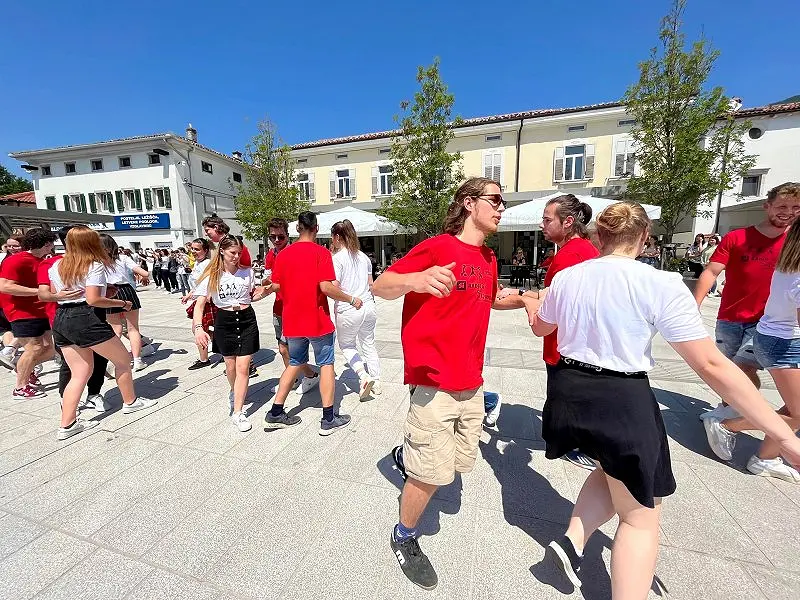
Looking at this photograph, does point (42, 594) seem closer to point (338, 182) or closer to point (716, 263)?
point (716, 263)

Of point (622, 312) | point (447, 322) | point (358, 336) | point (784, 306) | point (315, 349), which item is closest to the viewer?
point (622, 312)

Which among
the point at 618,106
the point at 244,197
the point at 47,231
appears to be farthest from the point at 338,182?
the point at 47,231

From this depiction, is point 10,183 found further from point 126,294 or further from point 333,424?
point 333,424

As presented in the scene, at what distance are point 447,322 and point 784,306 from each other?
2521 mm

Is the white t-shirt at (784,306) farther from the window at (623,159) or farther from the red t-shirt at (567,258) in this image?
the window at (623,159)

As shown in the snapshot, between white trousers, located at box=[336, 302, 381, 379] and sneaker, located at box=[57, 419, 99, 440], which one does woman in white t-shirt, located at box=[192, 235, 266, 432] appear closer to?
white trousers, located at box=[336, 302, 381, 379]

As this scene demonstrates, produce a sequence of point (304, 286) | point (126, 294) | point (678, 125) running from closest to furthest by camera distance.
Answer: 1. point (304, 286)
2. point (126, 294)
3. point (678, 125)

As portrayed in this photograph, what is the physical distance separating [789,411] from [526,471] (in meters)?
1.96

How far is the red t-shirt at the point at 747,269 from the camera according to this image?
2.72m

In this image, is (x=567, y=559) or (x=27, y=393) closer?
(x=567, y=559)

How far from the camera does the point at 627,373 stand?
1405 mm

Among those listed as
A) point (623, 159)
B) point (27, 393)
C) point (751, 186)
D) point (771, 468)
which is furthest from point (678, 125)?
point (27, 393)

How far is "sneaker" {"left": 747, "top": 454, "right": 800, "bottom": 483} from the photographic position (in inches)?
95.3

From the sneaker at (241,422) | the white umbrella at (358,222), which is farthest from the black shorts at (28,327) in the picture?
the white umbrella at (358,222)
